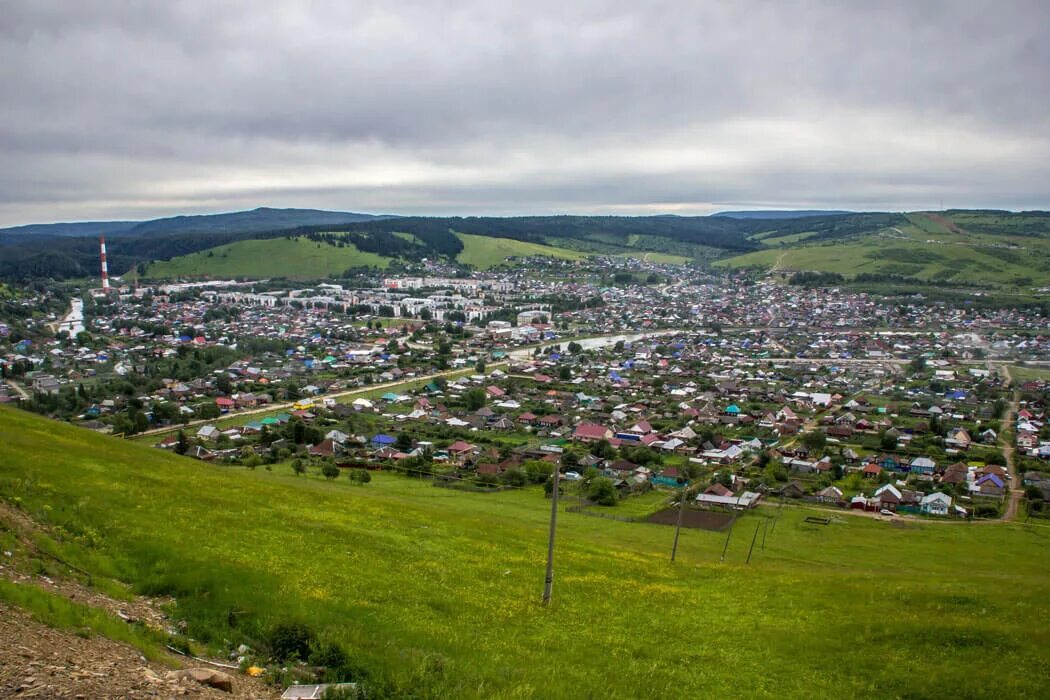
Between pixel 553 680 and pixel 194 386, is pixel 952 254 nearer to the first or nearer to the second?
pixel 194 386

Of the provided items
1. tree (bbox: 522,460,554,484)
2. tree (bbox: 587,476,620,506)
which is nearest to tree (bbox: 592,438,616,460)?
tree (bbox: 522,460,554,484)

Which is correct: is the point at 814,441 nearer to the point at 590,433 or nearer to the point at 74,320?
the point at 590,433

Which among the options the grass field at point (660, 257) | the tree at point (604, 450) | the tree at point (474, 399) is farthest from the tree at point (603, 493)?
the grass field at point (660, 257)

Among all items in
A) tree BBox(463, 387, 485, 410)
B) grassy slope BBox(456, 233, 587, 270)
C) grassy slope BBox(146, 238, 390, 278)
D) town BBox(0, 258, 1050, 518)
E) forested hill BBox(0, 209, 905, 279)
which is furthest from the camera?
grassy slope BBox(456, 233, 587, 270)

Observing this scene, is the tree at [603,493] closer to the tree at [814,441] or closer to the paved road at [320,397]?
the tree at [814,441]

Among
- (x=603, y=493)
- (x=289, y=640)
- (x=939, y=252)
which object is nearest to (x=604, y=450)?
(x=603, y=493)

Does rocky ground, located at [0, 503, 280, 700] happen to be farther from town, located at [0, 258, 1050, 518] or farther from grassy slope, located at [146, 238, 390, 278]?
grassy slope, located at [146, 238, 390, 278]
